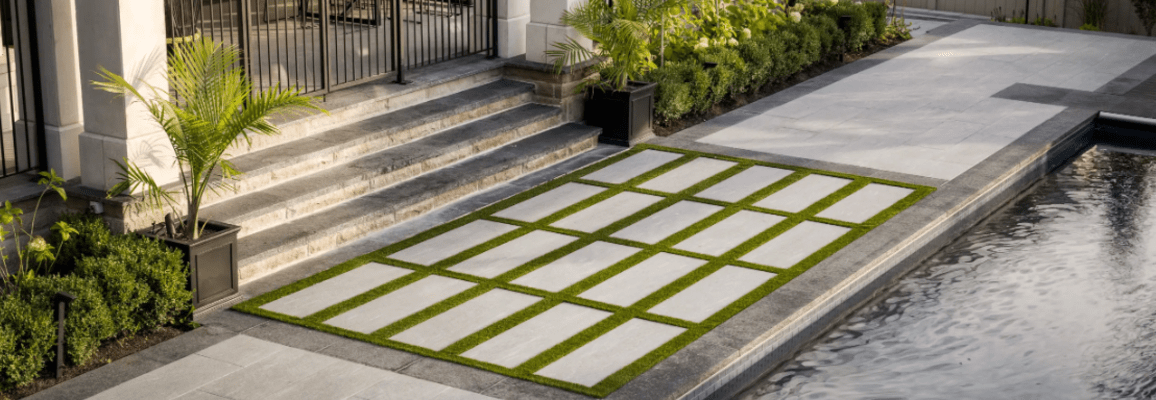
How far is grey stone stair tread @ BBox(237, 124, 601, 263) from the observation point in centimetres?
904

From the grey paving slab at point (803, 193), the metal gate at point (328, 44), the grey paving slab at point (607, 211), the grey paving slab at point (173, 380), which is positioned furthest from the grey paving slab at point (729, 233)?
the grey paving slab at point (173, 380)

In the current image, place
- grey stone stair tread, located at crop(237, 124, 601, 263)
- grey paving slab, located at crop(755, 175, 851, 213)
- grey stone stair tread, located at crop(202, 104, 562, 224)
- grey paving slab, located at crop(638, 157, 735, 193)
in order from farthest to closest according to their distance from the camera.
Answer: grey paving slab, located at crop(638, 157, 735, 193)
grey paving slab, located at crop(755, 175, 851, 213)
grey stone stair tread, located at crop(202, 104, 562, 224)
grey stone stair tread, located at crop(237, 124, 601, 263)

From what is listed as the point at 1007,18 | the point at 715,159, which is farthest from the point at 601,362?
the point at 1007,18

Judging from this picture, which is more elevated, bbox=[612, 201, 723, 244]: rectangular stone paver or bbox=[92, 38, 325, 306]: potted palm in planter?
bbox=[92, 38, 325, 306]: potted palm in planter

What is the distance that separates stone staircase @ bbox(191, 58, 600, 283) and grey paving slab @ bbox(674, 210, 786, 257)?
2.09 metres

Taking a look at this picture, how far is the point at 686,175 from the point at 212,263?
16.0 feet

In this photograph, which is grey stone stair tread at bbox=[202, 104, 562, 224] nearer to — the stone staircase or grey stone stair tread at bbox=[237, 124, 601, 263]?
the stone staircase

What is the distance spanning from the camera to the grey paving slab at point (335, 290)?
8.28m

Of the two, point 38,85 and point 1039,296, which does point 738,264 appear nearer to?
point 1039,296

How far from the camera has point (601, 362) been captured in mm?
7516

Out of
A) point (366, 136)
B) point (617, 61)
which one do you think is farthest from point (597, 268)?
point (617, 61)

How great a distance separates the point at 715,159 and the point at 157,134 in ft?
17.9

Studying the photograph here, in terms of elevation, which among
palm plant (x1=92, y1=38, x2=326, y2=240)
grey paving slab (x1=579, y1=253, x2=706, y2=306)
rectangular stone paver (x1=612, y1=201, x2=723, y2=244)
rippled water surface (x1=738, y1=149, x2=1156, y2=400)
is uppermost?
palm plant (x1=92, y1=38, x2=326, y2=240)

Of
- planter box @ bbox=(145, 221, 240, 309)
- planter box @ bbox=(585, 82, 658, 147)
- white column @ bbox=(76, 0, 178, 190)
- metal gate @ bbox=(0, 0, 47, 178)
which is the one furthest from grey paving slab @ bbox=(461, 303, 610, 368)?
planter box @ bbox=(585, 82, 658, 147)
